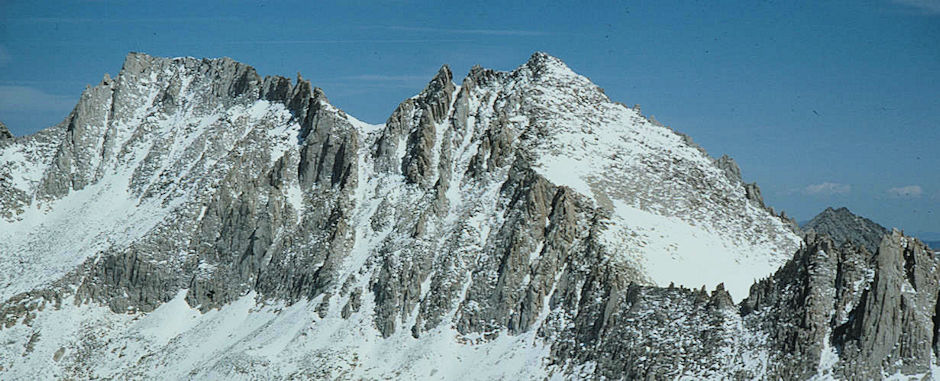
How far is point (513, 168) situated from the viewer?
98688 mm

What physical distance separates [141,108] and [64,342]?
160ft

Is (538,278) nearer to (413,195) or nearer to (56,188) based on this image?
(413,195)

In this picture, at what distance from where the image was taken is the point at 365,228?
341 ft

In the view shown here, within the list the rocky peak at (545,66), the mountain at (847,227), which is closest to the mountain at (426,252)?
the rocky peak at (545,66)

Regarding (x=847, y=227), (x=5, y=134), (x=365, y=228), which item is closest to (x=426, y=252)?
(x=365, y=228)

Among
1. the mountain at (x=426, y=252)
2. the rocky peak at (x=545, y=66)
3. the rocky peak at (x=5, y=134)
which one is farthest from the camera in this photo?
the rocky peak at (x=5, y=134)

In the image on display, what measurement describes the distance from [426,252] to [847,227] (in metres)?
61.2

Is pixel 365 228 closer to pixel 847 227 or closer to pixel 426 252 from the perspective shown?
pixel 426 252

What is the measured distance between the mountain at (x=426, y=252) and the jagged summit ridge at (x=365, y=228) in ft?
1.00

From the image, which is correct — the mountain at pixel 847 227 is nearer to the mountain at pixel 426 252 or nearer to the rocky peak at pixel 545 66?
the mountain at pixel 426 252

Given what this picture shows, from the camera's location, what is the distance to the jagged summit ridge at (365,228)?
286 ft

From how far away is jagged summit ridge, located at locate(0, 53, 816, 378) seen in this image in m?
87.3

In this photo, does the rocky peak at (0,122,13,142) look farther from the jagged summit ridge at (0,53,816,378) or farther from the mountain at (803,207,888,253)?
the mountain at (803,207,888,253)

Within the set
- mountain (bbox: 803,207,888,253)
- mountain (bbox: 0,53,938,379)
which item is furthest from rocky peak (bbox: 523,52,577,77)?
mountain (bbox: 803,207,888,253)
